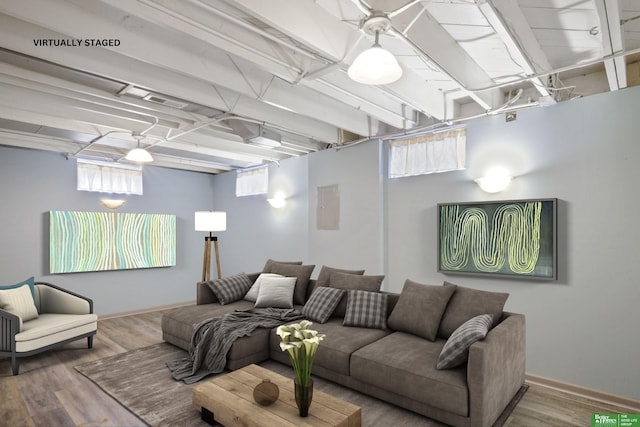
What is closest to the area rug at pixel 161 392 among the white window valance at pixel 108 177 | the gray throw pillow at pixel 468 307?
the gray throw pillow at pixel 468 307

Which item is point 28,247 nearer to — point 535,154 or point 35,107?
point 35,107

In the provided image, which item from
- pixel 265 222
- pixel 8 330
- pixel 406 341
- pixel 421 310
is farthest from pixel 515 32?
pixel 8 330

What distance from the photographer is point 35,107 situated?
3.25 metres

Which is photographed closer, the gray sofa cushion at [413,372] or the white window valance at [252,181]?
the gray sofa cushion at [413,372]

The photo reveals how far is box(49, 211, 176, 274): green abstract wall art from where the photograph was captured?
198 inches

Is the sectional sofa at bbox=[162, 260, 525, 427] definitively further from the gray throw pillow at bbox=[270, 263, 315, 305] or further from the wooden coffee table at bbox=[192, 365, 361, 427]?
the wooden coffee table at bbox=[192, 365, 361, 427]

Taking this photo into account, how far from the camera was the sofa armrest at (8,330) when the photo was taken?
3207 mm

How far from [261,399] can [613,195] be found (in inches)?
126

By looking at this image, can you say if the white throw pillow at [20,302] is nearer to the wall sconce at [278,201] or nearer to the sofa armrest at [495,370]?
the wall sconce at [278,201]

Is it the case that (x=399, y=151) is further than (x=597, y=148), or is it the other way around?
(x=399, y=151)

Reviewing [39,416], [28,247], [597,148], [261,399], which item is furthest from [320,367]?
[28,247]

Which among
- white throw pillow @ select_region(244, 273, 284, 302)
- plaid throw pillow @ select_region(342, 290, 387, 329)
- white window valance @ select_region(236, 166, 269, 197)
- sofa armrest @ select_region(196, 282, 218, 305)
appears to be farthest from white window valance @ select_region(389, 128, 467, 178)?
sofa armrest @ select_region(196, 282, 218, 305)

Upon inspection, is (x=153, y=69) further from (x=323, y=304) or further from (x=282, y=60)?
(x=323, y=304)

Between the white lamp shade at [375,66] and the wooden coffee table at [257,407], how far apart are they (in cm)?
192
